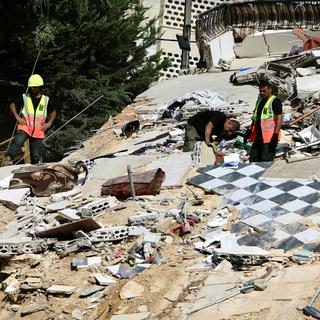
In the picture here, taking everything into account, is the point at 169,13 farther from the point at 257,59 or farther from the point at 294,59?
the point at 294,59

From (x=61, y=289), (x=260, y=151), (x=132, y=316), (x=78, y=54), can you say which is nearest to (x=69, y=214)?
(x=61, y=289)

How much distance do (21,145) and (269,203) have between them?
4.53 meters

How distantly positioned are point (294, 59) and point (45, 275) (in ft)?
32.7

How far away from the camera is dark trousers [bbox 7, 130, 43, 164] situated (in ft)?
35.4

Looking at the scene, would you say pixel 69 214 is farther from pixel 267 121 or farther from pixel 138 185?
pixel 267 121

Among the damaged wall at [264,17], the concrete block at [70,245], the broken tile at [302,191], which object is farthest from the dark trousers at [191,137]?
the damaged wall at [264,17]

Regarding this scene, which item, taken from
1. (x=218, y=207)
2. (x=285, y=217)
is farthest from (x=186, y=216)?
(x=285, y=217)

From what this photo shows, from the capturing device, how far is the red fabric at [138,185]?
836 cm

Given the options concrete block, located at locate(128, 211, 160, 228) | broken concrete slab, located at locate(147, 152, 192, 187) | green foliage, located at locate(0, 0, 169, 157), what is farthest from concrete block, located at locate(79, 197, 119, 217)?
green foliage, located at locate(0, 0, 169, 157)

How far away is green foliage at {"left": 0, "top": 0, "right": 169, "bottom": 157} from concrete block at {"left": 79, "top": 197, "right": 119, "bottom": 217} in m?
9.17

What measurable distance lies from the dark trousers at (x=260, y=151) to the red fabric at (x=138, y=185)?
47.3 inches

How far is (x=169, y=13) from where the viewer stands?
25.3 m

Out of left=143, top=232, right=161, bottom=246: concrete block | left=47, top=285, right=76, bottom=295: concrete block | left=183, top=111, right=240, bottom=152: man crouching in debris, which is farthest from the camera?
left=183, top=111, right=240, bottom=152: man crouching in debris

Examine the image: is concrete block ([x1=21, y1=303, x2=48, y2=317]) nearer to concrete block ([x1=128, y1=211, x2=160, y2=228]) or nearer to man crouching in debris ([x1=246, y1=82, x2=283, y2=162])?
concrete block ([x1=128, y1=211, x2=160, y2=228])
